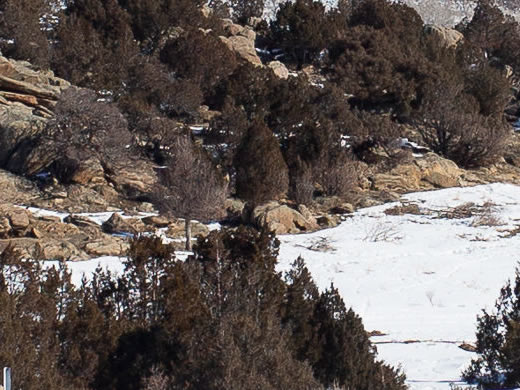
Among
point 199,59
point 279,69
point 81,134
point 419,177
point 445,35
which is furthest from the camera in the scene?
point 445,35

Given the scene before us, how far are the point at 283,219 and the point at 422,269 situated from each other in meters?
3.60

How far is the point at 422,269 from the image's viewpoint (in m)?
15.9

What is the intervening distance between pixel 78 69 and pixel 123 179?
651 centimetres

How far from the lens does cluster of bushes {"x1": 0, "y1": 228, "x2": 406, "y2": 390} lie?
6.78 metres

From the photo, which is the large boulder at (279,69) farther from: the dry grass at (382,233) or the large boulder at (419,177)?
the dry grass at (382,233)

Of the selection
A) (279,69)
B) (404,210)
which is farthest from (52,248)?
(279,69)

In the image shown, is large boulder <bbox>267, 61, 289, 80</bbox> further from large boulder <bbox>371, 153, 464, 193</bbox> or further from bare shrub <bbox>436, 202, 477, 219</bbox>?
bare shrub <bbox>436, 202, 477, 219</bbox>

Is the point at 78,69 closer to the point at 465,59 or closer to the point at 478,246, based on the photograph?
the point at 478,246

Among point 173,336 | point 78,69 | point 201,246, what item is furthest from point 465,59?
point 173,336

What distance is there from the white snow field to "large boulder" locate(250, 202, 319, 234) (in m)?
0.45

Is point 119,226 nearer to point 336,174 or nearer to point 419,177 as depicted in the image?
point 336,174

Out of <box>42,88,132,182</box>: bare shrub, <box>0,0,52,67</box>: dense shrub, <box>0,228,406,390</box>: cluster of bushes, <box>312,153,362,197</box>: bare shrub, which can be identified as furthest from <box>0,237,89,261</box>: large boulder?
<box>0,0,52,67</box>: dense shrub

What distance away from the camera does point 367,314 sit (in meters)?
13.1

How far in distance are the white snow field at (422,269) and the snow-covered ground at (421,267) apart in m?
0.02
